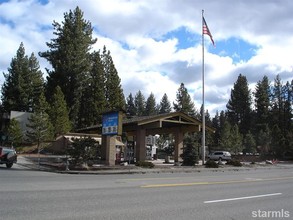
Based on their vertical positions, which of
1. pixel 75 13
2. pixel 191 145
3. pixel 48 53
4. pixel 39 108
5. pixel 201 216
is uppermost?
pixel 75 13

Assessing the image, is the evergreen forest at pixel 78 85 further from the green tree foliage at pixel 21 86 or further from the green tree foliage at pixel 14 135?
the green tree foliage at pixel 14 135

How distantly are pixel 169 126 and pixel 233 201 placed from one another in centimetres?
2810

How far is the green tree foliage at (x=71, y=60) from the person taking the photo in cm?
7144

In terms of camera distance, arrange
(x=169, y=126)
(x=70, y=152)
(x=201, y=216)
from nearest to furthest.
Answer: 1. (x=201, y=216)
2. (x=70, y=152)
3. (x=169, y=126)

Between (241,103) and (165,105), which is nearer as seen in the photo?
(241,103)

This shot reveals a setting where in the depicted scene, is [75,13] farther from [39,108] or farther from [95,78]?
[39,108]

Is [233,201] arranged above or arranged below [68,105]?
below

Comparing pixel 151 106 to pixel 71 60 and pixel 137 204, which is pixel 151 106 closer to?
pixel 71 60

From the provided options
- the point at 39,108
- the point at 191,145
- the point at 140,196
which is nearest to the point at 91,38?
the point at 39,108

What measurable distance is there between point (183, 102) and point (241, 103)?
80.9ft

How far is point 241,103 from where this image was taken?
370 ft

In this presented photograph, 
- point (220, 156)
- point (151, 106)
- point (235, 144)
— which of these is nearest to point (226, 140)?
point (235, 144)

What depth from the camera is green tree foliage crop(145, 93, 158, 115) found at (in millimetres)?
137625

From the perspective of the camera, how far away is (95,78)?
7506 cm
